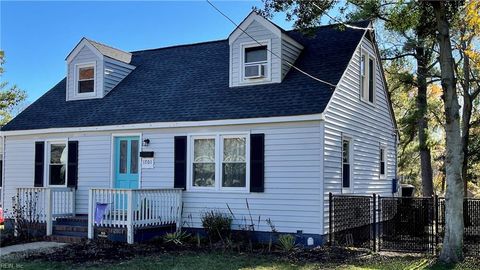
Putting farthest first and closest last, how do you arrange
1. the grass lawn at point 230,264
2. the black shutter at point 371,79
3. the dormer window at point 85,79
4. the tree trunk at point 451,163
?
the dormer window at point 85,79 < the black shutter at point 371,79 < the tree trunk at point 451,163 < the grass lawn at point 230,264

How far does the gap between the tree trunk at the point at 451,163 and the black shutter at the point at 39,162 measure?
11.1m

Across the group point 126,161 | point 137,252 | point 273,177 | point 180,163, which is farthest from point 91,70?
point 273,177

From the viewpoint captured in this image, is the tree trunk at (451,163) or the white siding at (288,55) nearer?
the tree trunk at (451,163)

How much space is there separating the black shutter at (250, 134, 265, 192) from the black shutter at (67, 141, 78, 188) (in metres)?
5.51

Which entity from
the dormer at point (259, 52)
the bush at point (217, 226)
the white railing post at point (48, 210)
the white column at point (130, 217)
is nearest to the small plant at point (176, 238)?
the bush at point (217, 226)

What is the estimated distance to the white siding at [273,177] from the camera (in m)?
11.0

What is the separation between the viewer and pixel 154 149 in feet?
42.9

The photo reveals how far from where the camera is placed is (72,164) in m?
14.2

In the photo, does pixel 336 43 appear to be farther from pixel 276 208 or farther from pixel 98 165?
pixel 98 165

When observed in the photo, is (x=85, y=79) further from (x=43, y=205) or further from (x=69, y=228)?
(x=69, y=228)

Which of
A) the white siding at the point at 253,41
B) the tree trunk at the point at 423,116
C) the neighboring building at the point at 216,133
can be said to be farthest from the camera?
the tree trunk at the point at 423,116

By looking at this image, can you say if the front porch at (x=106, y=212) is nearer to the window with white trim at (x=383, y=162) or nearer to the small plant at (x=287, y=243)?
the small plant at (x=287, y=243)

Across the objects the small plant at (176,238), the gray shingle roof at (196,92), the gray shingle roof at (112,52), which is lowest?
the small plant at (176,238)

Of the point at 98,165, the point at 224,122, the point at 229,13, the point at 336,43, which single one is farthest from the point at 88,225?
the point at 336,43
